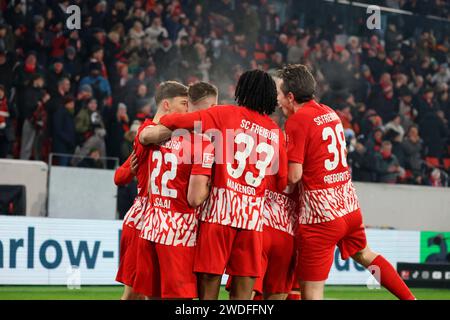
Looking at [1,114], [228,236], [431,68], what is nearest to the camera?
[228,236]

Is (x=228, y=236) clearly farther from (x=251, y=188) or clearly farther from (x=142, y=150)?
(x=142, y=150)

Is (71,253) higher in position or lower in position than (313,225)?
lower

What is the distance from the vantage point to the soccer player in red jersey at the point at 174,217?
5.26 m

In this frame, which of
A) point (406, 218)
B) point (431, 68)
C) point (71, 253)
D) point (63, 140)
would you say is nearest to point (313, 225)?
point (71, 253)

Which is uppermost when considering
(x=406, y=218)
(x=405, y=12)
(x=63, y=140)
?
(x=405, y=12)

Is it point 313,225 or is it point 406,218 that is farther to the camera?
point 406,218

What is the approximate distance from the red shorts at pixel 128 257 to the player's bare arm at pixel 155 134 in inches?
30.9

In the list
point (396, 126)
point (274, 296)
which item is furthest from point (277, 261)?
point (396, 126)

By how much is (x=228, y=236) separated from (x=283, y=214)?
839 mm

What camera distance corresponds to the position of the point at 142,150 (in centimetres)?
582

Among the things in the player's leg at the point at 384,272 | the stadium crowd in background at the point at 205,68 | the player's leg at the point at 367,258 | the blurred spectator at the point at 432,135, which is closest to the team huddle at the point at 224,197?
the player's leg at the point at 367,258

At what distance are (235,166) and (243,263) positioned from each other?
615mm

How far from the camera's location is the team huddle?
5309 mm

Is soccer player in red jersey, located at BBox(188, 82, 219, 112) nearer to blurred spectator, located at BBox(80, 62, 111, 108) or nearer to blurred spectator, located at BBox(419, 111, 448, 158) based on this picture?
blurred spectator, located at BBox(80, 62, 111, 108)
